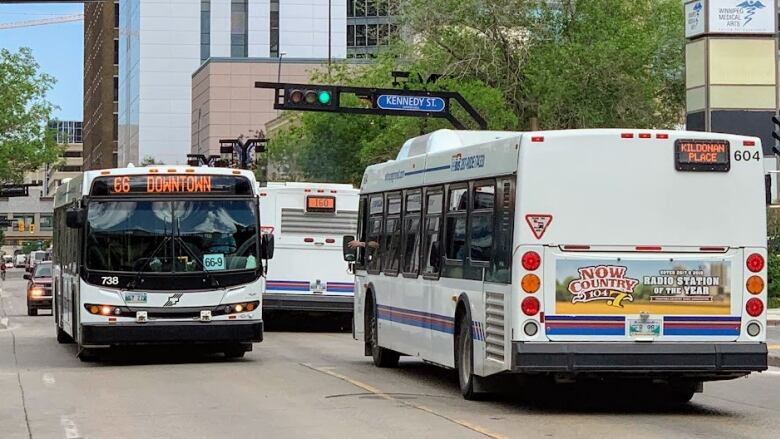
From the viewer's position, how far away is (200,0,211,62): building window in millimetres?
126312

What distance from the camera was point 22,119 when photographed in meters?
97.7

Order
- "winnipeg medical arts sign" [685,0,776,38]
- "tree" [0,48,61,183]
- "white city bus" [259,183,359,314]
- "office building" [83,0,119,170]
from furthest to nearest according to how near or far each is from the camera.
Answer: "office building" [83,0,119,170]
"tree" [0,48,61,183]
"winnipeg medical arts sign" [685,0,776,38]
"white city bus" [259,183,359,314]

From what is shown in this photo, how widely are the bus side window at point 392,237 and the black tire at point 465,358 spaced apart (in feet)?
9.94

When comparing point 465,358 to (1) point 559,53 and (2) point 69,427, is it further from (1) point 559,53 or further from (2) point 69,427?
(1) point 559,53

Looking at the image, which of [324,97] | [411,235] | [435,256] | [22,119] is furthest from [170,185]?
[22,119]

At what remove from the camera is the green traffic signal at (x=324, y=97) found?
33844 millimetres

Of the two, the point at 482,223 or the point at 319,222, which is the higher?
the point at 319,222

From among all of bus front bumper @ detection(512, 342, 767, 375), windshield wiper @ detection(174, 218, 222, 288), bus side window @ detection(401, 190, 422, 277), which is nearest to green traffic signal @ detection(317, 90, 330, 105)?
windshield wiper @ detection(174, 218, 222, 288)

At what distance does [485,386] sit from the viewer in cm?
1491

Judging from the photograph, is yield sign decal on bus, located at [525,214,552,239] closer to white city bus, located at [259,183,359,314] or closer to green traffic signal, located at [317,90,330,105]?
white city bus, located at [259,183,359,314]

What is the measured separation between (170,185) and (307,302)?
10.0m

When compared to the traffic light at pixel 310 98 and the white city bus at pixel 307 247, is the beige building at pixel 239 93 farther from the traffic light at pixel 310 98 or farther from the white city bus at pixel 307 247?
the white city bus at pixel 307 247

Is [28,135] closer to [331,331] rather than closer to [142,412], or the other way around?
[331,331]

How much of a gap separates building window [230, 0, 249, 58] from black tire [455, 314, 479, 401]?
10926 cm
